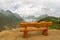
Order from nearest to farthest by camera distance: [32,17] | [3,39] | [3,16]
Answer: [3,39] < [3,16] < [32,17]

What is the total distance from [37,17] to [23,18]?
770 millimetres

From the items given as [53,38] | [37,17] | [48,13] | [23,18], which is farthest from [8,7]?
[53,38]

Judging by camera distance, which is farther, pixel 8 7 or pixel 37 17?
pixel 37 17

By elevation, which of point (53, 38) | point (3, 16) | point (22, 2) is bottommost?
point (53, 38)

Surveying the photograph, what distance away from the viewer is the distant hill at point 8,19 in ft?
22.7

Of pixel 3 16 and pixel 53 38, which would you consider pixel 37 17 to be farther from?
pixel 53 38

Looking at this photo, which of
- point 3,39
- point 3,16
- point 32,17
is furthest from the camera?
point 32,17

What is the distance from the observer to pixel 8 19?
7.11 m

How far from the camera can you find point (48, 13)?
25.0 ft

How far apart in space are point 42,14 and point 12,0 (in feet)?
5.80

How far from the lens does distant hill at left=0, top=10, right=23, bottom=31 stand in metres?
6.93

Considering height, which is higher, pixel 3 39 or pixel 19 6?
pixel 19 6

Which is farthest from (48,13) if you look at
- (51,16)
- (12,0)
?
(12,0)

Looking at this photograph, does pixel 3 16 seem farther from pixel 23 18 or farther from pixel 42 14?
pixel 42 14
